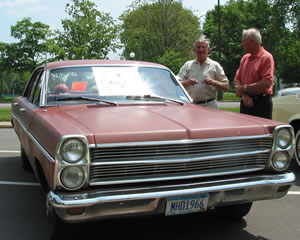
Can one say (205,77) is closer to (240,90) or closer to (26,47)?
(240,90)

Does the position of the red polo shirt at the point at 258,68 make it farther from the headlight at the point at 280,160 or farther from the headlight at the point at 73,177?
the headlight at the point at 73,177

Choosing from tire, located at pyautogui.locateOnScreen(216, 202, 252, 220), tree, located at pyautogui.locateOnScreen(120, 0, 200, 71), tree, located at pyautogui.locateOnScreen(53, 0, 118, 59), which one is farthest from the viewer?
tree, located at pyautogui.locateOnScreen(120, 0, 200, 71)

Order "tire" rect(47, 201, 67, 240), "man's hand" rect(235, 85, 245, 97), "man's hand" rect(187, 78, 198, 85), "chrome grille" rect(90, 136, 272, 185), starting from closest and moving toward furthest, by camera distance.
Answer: "chrome grille" rect(90, 136, 272, 185), "tire" rect(47, 201, 67, 240), "man's hand" rect(235, 85, 245, 97), "man's hand" rect(187, 78, 198, 85)

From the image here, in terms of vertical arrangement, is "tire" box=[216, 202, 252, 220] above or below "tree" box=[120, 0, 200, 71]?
below

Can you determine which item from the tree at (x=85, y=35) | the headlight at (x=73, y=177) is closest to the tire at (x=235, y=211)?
Answer: the headlight at (x=73, y=177)

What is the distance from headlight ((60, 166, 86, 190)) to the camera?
8.89ft

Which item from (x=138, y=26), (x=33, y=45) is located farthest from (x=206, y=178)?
(x=33, y=45)

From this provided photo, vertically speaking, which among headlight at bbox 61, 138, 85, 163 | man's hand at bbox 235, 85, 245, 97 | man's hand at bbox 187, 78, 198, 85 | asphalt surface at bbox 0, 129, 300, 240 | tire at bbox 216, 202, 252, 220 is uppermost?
man's hand at bbox 187, 78, 198, 85

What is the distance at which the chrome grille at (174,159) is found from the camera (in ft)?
9.14

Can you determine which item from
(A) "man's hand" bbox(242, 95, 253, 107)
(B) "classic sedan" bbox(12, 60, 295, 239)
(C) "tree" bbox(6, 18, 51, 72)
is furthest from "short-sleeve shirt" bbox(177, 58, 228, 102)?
(C) "tree" bbox(6, 18, 51, 72)

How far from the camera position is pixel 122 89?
4.17m

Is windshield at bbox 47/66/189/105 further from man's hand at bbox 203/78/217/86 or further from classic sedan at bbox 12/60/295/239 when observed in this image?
man's hand at bbox 203/78/217/86

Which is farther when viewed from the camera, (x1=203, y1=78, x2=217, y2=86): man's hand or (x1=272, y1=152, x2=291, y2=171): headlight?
(x1=203, y1=78, x2=217, y2=86): man's hand

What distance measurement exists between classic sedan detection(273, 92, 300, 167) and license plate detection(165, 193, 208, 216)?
3826mm
